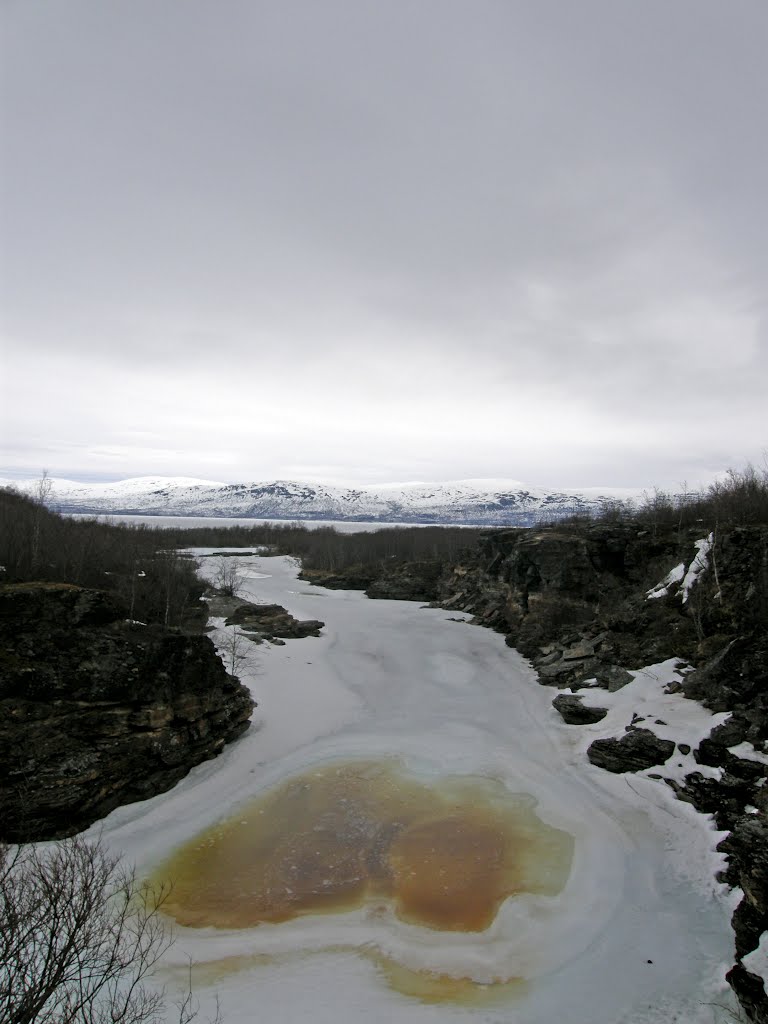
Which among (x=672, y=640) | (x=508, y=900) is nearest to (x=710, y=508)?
(x=672, y=640)

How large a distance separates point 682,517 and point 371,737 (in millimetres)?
24720

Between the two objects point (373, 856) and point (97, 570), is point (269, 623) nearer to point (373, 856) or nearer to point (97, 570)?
point (97, 570)

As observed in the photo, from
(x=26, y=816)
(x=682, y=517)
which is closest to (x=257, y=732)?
(x=26, y=816)

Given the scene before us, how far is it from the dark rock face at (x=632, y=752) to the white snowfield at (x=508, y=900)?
1.52 feet

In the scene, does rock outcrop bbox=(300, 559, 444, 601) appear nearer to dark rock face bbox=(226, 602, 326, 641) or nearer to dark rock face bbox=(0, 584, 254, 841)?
dark rock face bbox=(226, 602, 326, 641)

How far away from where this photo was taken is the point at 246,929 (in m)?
9.45

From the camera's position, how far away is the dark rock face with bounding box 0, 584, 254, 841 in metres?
11.5

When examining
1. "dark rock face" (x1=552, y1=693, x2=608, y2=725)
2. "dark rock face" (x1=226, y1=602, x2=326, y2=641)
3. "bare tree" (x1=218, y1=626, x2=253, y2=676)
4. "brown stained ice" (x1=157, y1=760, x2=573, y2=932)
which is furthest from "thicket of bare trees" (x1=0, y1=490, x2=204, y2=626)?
"dark rock face" (x1=552, y1=693, x2=608, y2=725)

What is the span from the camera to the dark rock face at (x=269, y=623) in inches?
1190

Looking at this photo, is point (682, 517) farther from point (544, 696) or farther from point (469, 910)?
point (469, 910)

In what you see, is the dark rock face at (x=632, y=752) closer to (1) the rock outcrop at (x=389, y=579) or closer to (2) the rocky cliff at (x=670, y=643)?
(2) the rocky cliff at (x=670, y=643)

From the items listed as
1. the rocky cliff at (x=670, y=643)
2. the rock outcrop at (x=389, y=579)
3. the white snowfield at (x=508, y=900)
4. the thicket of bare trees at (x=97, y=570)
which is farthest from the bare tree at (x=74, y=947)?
the rock outcrop at (x=389, y=579)

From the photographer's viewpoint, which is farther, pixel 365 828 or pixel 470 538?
Result: pixel 470 538

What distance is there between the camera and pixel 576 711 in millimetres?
18531
